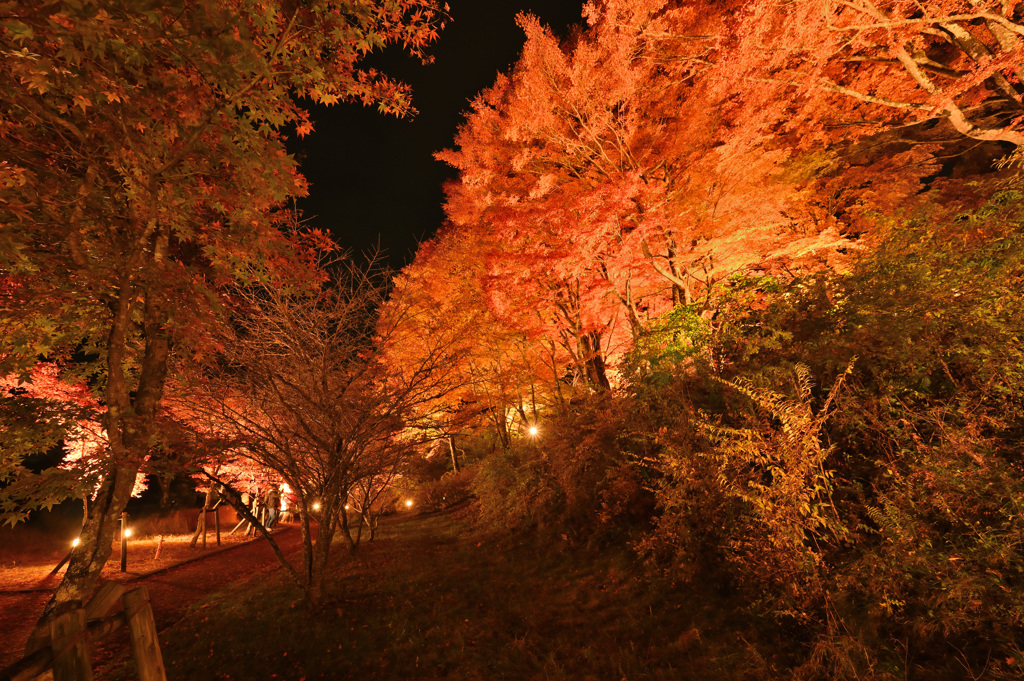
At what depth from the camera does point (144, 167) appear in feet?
13.7

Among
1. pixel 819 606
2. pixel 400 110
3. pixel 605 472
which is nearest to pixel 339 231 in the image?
pixel 400 110

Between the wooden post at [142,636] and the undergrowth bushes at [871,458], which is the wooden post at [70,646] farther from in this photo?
the undergrowth bushes at [871,458]

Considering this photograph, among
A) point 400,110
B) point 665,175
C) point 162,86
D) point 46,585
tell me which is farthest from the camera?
point 665,175

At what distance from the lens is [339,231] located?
7051 mm

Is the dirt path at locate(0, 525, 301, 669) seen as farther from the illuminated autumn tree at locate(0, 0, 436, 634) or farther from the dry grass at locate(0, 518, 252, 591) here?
the illuminated autumn tree at locate(0, 0, 436, 634)

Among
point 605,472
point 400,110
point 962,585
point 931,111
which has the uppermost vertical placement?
point 400,110

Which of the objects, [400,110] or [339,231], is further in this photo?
[339,231]

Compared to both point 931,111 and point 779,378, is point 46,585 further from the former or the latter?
point 931,111

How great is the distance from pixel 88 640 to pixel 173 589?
9338mm

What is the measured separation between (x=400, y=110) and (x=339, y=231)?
8.25ft

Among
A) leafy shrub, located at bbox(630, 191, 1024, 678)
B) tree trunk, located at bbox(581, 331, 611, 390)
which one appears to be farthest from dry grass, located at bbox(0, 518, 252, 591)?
leafy shrub, located at bbox(630, 191, 1024, 678)

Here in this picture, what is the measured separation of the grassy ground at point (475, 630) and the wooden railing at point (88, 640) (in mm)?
2437

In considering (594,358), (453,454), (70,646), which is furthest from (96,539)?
(453,454)

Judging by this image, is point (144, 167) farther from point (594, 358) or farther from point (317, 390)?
point (594, 358)
